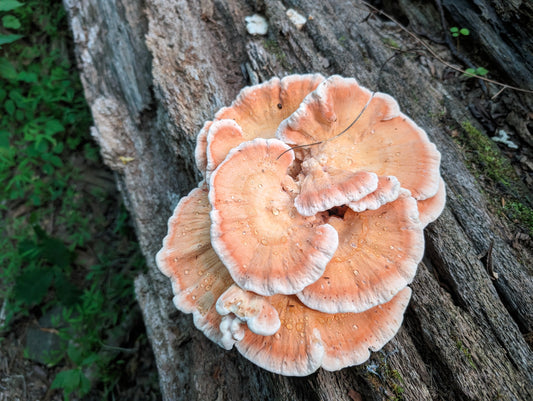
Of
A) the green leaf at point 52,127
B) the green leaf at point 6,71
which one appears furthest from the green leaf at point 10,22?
the green leaf at point 52,127

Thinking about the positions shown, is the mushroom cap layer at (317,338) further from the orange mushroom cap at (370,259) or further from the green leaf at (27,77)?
the green leaf at (27,77)

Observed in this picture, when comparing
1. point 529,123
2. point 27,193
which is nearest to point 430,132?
point 529,123

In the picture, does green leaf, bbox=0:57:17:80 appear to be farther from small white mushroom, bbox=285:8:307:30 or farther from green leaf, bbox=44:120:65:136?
small white mushroom, bbox=285:8:307:30

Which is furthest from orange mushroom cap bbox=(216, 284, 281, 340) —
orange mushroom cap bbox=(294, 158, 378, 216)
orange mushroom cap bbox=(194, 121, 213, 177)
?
orange mushroom cap bbox=(194, 121, 213, 177)

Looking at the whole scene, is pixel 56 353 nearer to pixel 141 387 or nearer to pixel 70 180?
pixel 141 387

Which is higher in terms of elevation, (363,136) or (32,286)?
(363,136)

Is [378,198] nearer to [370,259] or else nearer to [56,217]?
[370,259]

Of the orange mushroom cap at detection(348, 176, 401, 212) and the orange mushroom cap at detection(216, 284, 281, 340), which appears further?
the orange mushroom cap at detection(348, 176, 401, 212)

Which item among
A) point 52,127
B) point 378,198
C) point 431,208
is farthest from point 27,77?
point 431,208
